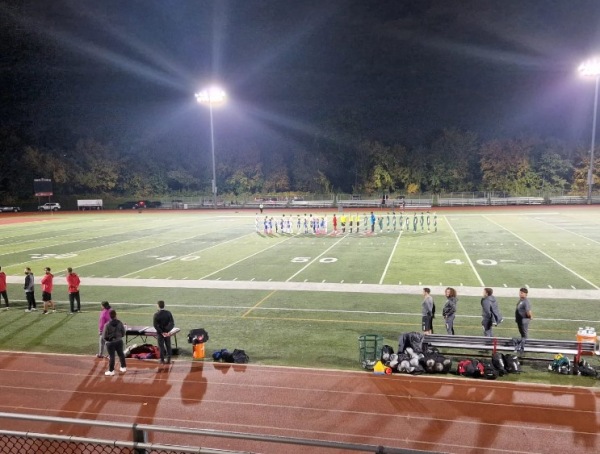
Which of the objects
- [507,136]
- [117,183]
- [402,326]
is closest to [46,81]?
[117,183]

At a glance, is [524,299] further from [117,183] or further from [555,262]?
[117,183]

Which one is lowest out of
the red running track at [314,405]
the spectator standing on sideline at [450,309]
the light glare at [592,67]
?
the red running track at [314,405]

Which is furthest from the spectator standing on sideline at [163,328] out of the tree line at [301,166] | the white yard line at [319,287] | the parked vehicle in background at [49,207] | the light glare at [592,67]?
the parked vehicle in background at [49,207]

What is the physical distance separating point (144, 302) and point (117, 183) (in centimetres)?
7205

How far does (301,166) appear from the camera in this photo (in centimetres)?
8425

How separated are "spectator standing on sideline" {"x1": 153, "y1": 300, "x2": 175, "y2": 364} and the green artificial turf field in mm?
704

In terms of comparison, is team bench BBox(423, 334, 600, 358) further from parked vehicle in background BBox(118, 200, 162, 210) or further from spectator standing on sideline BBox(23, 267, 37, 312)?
parked vehicle in background BBox(118, 200, 162, 210)

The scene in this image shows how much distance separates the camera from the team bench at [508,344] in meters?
10.5

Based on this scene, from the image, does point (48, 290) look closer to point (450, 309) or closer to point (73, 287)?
point (73, 287)

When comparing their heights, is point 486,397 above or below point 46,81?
below

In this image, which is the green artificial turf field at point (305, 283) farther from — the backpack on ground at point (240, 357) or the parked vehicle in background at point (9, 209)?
the parked vehicle in background at point (9, 209)

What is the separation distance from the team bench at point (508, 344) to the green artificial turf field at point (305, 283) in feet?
2.11

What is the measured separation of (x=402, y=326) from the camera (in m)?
13.9

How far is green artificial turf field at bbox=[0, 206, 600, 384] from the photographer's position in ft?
43.7
